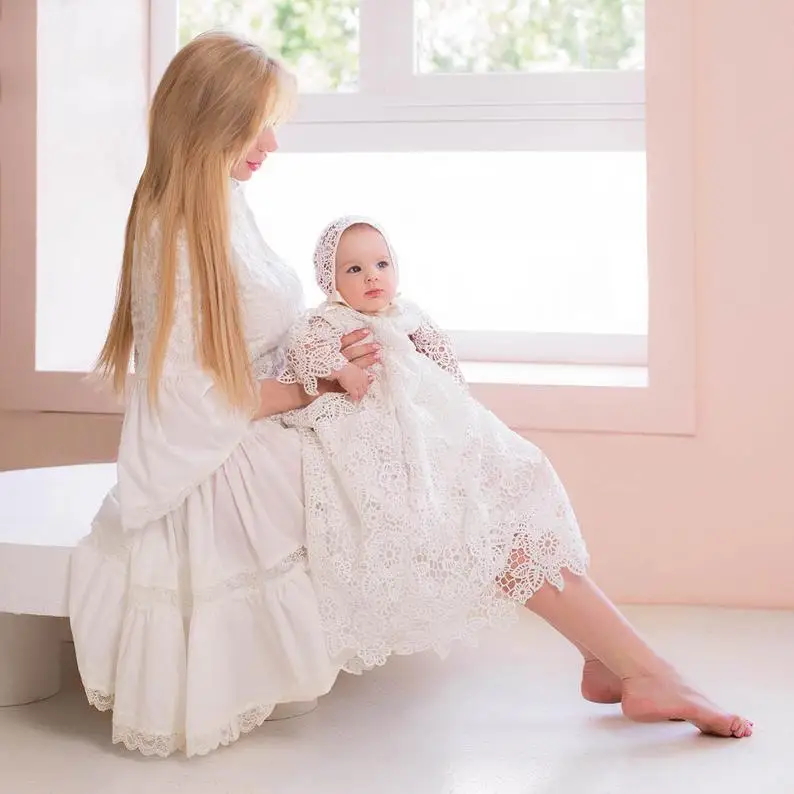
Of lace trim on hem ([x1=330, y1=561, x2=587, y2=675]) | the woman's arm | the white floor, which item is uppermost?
the woman's arm

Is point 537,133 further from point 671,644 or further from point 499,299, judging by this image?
point 671,644

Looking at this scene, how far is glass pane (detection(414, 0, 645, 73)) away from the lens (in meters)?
3.31

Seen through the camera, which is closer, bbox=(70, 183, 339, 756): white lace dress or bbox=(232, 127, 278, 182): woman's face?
bbox=(70, 183, 339, 756): white lace dress

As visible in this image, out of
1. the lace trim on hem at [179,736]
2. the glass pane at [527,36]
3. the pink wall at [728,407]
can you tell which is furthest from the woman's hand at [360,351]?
the glass pane at [527,36]

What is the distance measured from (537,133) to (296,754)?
188 centimetres

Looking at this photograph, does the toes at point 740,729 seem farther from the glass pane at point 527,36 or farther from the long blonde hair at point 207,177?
the glass pane at point 527,36

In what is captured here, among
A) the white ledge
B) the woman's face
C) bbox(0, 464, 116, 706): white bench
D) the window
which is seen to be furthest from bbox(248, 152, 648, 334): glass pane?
the woman's face

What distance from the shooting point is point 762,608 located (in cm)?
294

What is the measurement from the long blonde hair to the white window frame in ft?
3.47

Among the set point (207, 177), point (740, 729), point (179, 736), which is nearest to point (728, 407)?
point (740, 729)

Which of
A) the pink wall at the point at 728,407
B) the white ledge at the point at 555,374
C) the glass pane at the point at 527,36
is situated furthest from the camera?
the glass pane at the point at 527,36

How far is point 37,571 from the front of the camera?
2.12 meters

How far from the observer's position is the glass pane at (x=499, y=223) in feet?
11.2

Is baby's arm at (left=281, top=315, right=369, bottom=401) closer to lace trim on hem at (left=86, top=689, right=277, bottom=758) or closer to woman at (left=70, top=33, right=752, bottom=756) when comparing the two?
woman at (left=70, top=33, right=752, bottom=756)
